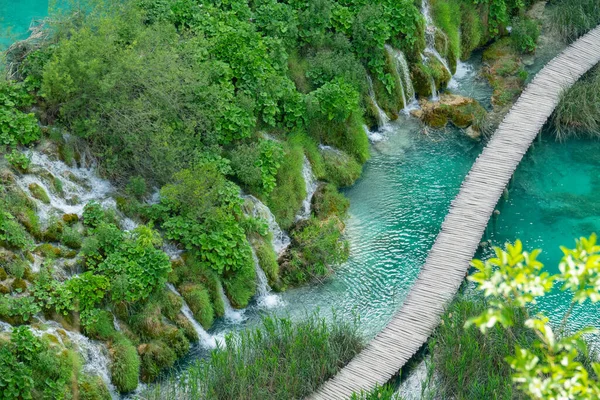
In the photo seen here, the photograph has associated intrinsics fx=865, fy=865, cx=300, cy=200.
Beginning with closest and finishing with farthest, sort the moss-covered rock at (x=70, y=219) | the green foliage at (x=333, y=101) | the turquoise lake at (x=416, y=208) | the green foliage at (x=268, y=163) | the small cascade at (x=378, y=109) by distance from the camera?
1. the moss-covered rock at (x=70, y=219)
2. the turquoise lake at (x=416, y=208)
3. the green foliage at (x=268, y=163)
4. the green foliage at (x=333, y=101)
5. the small cascade at (x=378, y=109)

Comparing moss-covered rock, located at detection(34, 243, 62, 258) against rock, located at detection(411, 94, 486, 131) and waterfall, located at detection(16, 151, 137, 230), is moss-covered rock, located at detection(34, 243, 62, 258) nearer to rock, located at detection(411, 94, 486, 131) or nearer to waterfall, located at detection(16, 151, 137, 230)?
waterfall, located at detection(16, 151, 137, 230)

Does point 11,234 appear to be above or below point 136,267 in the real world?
above

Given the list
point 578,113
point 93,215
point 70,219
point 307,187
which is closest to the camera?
point 70,219

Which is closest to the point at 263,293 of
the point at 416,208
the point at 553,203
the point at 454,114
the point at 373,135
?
the point at 416,208

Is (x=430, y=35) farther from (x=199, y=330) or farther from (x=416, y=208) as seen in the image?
(x=199, y=330)

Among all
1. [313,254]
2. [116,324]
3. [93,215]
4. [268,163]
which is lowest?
[313,254]

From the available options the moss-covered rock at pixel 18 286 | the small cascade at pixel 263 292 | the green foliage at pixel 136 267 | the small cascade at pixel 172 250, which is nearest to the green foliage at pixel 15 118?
the green foliage at pixel 136 267

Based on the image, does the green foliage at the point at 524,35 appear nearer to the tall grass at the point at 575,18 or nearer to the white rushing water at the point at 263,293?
the tall grass at the point at 575,18
